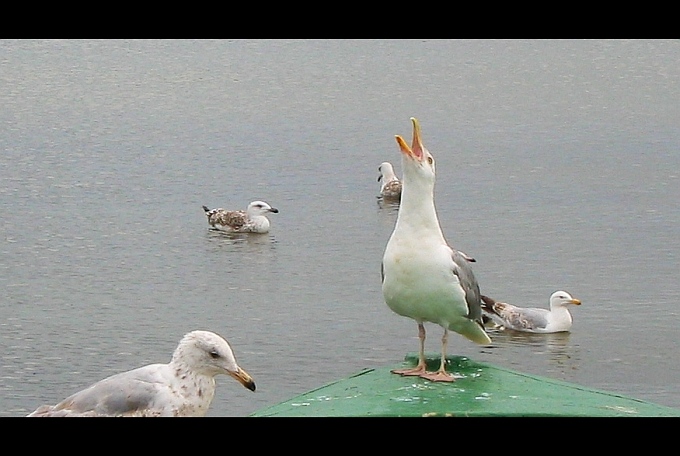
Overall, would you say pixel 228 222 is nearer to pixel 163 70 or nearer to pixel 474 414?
pixel 474 414

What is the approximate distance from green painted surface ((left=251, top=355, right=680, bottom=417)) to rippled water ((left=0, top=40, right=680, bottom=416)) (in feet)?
10.5

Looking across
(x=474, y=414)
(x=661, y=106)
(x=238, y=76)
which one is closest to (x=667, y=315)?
(x=474, y=414)

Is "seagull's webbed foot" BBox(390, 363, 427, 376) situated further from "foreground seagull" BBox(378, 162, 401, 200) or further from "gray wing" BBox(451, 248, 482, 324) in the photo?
"foreground seagull" BBox(378, 162, 401, 200)

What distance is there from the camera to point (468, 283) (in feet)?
18.8

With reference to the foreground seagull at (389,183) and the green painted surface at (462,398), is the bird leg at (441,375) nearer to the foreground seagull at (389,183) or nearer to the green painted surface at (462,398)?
the green painted surface at (462,398)

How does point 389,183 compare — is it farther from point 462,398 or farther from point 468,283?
point 462,398

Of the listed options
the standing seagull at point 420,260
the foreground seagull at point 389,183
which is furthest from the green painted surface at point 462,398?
the foreground seagull at point 389,183

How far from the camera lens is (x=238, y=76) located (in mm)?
33844

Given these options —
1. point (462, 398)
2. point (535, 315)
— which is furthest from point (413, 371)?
point (535, 315)

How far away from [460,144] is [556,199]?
4.51 meters

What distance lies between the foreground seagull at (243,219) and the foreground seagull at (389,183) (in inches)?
91.4

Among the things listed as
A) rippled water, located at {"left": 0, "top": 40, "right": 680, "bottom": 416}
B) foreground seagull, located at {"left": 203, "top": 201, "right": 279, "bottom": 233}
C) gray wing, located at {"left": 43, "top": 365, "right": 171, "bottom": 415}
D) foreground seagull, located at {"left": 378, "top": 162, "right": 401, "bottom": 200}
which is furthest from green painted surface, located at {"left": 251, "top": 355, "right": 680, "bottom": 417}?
foreground seagull, located at {"left": 378, "top": 162, "right": 401, "bottom": 200}

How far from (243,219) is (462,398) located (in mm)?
9722

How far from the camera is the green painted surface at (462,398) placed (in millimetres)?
4941
